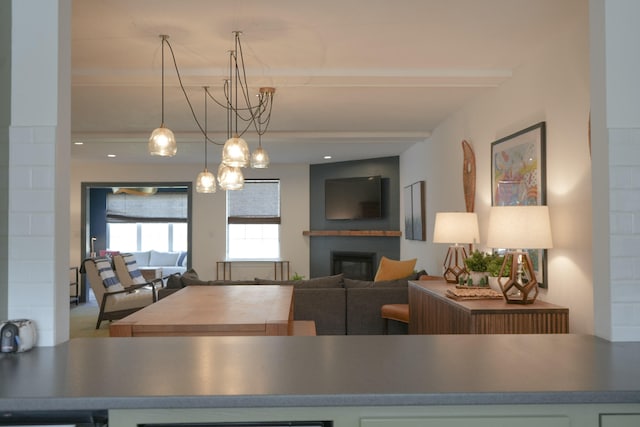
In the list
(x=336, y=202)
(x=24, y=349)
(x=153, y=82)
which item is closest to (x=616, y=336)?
(x=24, y=349)

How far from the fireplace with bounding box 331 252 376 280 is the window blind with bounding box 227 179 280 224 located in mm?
1321

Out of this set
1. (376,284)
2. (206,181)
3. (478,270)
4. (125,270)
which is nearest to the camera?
(478,270)

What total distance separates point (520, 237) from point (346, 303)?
268 centimetres

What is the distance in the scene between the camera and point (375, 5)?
2852 mm

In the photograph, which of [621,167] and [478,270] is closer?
[621,167]

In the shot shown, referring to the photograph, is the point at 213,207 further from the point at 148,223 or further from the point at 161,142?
the point at 161,142

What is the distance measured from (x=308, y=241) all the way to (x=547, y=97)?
662 cm

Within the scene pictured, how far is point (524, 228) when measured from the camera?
3.16 metres

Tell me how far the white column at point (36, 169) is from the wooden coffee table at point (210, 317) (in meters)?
0.73

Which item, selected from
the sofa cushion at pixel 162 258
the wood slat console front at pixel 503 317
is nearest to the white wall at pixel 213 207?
the sofa cushion at pixel 162 258

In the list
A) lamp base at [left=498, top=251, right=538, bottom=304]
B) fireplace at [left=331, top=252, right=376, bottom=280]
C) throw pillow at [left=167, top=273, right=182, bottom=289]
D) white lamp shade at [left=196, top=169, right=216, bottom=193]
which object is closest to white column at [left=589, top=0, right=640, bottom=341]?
lamp base at [left=498, top=251, right=538, bottom=304]

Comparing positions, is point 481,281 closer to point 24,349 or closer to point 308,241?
point 24,349

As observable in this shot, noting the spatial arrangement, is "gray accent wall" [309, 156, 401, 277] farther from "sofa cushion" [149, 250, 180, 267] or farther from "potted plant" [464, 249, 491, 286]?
"potted plant" [464, 249, 491, 286]

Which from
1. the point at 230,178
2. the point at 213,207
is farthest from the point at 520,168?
the point at 213,207
